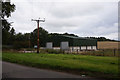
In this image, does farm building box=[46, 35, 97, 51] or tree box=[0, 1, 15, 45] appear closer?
tree box=[0, 1, 15, 45]

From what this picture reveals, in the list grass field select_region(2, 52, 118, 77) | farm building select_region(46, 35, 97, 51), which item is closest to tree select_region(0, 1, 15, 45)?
farm building select_region(46, 35, 97, 51)

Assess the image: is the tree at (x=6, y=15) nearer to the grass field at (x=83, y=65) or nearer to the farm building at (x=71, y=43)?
the farm building at (x=71, y=43)

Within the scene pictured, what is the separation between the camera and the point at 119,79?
7.22 m

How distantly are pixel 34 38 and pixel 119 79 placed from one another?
287 feet

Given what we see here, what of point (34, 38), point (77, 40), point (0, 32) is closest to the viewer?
point (0, 32)

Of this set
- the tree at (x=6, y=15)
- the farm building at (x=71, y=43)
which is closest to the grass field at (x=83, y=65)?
the tree at (x=6, y=15)

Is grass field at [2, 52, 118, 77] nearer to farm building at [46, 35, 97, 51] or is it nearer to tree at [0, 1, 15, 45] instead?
tree at [0, 1, 15, 45]

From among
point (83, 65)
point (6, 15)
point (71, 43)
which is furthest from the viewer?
point (71, 43)

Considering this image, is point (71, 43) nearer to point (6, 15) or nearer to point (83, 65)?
point (6, 15)

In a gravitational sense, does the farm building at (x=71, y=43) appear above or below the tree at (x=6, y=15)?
below

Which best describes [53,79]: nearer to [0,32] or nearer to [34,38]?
[0,32]

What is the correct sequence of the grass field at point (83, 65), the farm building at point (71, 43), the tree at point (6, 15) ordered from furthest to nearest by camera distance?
the farm building at point (71, 43) → the tree at point (6, 15) → the grass field at point (83, 65)

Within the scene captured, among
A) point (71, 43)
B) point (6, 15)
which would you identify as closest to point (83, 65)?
point (6, 15)

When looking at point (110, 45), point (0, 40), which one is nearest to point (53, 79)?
point (0, 40)
